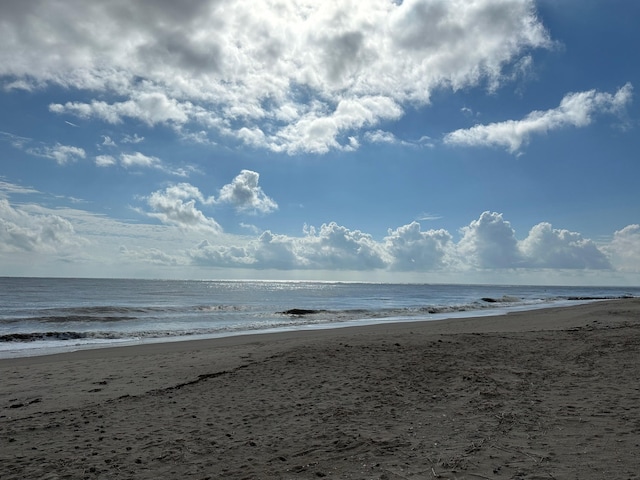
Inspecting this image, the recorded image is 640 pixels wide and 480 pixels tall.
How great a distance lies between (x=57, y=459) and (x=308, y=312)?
3463 cm

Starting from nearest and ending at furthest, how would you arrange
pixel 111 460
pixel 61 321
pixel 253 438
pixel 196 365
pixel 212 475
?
pixel 212 475 < pixel 111 460 < pixel 253 438 < pixel 196 365 < pixel 61 321

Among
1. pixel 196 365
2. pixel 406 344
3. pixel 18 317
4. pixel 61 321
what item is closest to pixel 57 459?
pixel 196 365

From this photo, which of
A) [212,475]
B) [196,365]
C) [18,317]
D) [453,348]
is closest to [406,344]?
[453,348]

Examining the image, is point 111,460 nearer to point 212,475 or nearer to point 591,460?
point 212,475

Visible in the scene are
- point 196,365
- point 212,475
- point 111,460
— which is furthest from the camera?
point 196,365

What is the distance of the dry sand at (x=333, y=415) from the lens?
545 cm

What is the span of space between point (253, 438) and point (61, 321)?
3050cm

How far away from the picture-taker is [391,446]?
238 inches

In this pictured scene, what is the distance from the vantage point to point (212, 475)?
5285mm

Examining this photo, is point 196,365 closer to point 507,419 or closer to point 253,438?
point 253,438

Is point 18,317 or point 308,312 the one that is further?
point 308,312

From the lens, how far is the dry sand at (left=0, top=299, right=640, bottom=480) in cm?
545

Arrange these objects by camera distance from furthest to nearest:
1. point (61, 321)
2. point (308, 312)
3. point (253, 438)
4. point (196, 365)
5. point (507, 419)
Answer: point (308, 312)
point (61, 321)
point (196, 365)
point (507, 419)
point (253, 438)

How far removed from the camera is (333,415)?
292 inches
